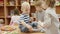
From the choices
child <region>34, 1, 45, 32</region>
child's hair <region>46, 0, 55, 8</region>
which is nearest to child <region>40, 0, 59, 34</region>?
child's hair <region>46, 0, 55, 8</region>

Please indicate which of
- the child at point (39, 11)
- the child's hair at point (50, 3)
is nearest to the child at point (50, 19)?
the child's hair at point (50, 3)

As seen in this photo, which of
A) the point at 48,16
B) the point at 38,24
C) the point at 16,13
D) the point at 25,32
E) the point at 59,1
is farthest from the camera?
the point at 59,1

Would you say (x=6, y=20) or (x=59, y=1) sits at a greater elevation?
(x=59, y=1)

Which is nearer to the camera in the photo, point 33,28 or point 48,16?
point 48,16

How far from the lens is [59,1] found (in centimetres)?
410

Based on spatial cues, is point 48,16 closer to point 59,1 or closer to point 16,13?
point 16,13

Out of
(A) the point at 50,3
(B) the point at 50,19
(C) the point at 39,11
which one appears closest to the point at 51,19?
(B) the point at 50,19

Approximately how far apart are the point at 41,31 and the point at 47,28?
128 millimetres

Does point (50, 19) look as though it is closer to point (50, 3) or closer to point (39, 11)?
point (50, 3)

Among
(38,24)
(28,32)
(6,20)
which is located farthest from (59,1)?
(28,32)

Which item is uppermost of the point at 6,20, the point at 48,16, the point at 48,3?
the point at 48,3

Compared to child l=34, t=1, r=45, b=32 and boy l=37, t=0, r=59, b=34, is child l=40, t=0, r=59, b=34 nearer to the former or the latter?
boy l=37, t=0, r=59, b=34

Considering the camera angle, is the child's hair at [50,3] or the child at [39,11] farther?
the child at [39,11]

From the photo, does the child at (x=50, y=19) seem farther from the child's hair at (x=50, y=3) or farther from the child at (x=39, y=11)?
the child at (x=39, y=11)
